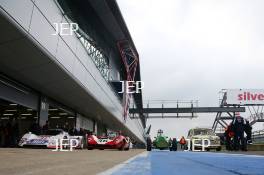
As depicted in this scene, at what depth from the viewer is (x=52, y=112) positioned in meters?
29.0

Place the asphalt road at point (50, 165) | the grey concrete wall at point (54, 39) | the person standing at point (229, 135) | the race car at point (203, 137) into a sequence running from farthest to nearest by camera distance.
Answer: the race car at point (203, 137) → the person standing at point (229, 135) → the grey concrete wall at point (54, 39) → the asphalt road at point (50, 165)

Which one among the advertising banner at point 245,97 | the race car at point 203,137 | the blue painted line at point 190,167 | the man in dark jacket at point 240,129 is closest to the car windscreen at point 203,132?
the race car at point 203,137

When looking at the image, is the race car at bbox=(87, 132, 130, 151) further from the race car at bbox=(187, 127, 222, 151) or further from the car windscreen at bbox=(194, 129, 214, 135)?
the car windscreen at bbox=(194, 129, 214, 135)

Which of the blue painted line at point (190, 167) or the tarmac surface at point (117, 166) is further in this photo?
the blue painted line at point (190, 167)

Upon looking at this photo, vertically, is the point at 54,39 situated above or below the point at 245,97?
below

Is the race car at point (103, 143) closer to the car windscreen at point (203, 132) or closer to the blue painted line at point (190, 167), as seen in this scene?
the car windscreen at point (203, 132)

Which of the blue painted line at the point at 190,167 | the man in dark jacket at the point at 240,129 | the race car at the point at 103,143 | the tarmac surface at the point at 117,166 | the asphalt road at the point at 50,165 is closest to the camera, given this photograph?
the asphalt road at the point at 50,165

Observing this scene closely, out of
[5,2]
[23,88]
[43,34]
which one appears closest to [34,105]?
[23,88]

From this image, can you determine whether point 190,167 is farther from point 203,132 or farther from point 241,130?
point 203,132

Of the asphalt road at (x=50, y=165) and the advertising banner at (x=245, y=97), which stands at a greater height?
the advertising banner at (x=245, y=97)

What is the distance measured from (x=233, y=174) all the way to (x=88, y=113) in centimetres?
3174

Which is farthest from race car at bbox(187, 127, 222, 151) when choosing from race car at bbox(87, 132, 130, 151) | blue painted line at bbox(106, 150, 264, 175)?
blue painted line at bbox(106, 150, 264, 175)

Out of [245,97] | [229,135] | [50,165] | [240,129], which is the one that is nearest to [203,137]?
[229,135]

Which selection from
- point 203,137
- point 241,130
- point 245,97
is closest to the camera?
point 241,130
